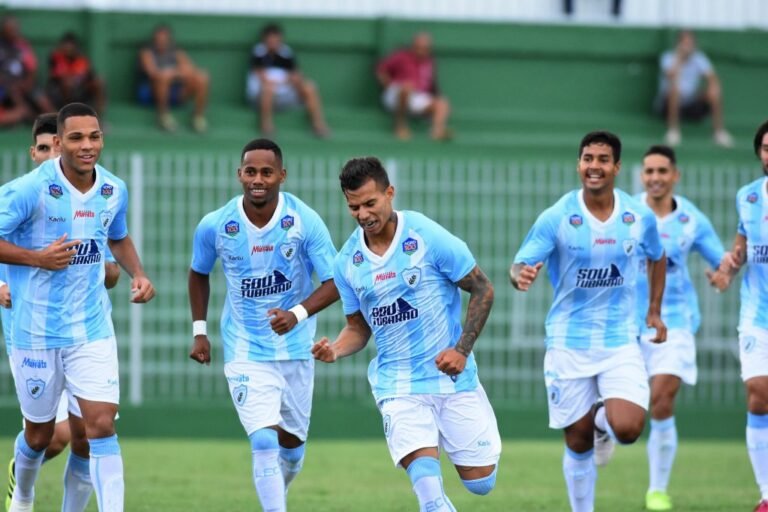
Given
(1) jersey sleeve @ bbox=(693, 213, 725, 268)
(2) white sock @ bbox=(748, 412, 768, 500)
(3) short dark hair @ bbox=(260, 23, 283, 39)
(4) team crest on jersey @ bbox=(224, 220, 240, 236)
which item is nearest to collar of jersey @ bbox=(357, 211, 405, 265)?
(4) team crest on jersey @ bbox=(224, 220, 240, 236)

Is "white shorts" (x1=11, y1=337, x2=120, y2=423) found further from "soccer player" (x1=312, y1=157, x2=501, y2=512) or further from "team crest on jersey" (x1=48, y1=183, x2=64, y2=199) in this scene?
"soccer player" (x1=312, y1=157, x2=501, y2=512)

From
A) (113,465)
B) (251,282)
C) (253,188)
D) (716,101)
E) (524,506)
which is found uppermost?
(716,101)

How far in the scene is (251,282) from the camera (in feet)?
30.0

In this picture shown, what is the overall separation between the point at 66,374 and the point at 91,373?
0.17 meters

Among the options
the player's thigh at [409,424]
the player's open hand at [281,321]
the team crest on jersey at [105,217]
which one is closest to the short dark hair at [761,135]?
the player's thigh at [409,424]

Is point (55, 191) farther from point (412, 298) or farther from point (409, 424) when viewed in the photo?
point (409, 424)

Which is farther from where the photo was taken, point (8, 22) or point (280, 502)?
point (8, 22)

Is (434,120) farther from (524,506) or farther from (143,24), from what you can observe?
(524,506)

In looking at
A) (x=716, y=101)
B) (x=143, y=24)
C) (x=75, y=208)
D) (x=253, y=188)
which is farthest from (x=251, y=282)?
(x=716, y=101)

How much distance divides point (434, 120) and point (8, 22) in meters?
5.84

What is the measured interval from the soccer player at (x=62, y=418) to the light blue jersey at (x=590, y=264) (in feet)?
9.59

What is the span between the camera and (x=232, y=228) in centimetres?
915

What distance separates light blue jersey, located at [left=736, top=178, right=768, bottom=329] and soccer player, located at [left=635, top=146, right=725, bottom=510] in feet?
3.21

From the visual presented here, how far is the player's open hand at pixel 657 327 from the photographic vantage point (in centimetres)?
961
